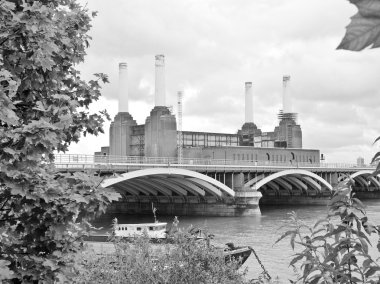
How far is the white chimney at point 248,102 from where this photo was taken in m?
96.2

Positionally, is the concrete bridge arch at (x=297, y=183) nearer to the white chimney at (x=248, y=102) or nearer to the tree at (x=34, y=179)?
the white chimney at (x=248, y=102)

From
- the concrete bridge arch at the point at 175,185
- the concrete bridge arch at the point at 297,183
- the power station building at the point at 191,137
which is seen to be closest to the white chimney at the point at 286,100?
the power station building at the point at 191,137

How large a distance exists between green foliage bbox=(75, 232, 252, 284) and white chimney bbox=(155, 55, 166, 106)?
70502 mm

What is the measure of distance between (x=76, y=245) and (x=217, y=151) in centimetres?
7550

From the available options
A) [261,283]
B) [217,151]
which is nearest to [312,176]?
[217,151]

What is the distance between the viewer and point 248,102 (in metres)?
100

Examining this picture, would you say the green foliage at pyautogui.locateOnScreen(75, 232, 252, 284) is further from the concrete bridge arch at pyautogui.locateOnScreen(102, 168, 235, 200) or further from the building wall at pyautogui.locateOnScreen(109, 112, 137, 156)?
the building wall at pyautogui.locateOnScreen(109, 112, 137, 156)

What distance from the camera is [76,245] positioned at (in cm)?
566

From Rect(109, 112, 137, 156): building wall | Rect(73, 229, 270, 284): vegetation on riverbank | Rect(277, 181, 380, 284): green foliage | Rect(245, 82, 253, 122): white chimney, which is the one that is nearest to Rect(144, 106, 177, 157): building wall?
Rect(109, 112, 137, 156): building wall

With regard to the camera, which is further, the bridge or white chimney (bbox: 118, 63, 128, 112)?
white chimney (bbox: 118, 63, 128, 112)

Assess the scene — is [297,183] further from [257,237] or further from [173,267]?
[173,267]

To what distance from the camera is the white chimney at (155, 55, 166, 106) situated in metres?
76.3

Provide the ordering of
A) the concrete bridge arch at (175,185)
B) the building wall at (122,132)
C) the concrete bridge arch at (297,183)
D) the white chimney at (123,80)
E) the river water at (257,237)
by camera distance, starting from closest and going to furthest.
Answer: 1. the river water at (257,237)
2. the concrete bridge arch at (175,185)
3. the concrete bridge arch at (297,183)
4. the white chimney at (123,80)
5. the building wall at (122,132)

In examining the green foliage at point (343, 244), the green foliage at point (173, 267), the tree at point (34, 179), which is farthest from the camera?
the green foliage at point (173, 267)
